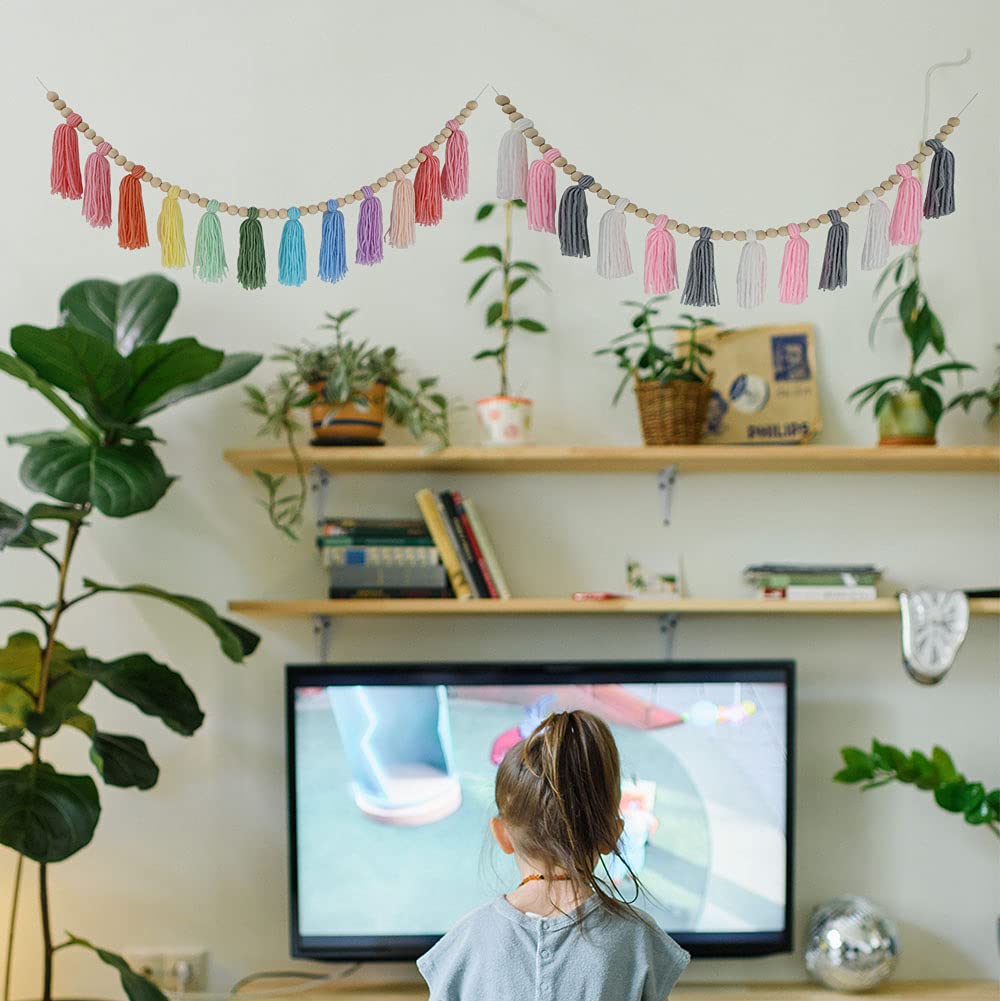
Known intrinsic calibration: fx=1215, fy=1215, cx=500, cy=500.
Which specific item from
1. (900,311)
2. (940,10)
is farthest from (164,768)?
(940,10)

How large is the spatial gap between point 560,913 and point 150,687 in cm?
114

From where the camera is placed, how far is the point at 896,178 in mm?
1887

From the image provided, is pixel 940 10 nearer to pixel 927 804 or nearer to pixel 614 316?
pixel 614 316

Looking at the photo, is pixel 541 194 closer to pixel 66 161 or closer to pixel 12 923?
pixel 66 161

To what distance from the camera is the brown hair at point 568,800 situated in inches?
62.2

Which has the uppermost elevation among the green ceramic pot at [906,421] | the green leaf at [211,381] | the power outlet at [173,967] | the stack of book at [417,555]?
the green leaf at [211,381]

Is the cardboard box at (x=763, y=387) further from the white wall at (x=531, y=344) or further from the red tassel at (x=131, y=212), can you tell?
the red tassel at (x=131, y=212)

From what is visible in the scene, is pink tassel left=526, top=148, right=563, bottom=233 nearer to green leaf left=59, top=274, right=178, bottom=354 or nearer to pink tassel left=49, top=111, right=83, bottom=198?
pink tassel left=49, top=111, right=83, bottom=198

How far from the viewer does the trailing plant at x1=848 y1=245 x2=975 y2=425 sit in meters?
2.74

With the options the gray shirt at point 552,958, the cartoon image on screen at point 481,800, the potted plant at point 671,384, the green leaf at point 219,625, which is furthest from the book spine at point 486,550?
the gray shirt at point 552,958

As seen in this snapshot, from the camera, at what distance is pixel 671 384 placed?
2676mm

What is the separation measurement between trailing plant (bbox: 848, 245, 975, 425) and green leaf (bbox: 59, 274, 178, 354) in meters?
1.57

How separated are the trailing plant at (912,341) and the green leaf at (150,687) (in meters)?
1.62

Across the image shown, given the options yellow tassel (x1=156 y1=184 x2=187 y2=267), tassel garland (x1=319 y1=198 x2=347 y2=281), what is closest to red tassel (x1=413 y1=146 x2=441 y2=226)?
tassel garland (x1=319 y1=198 x2=347 y2=281)
